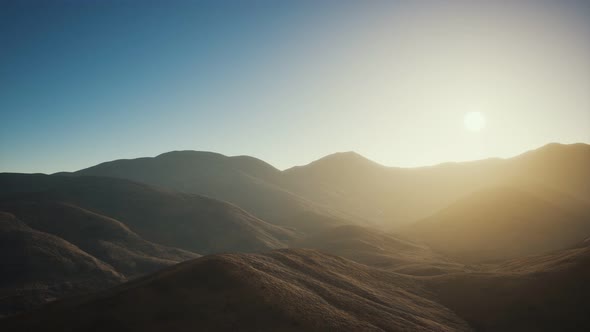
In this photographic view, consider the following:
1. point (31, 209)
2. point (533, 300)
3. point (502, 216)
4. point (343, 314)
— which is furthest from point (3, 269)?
point (502, 216)

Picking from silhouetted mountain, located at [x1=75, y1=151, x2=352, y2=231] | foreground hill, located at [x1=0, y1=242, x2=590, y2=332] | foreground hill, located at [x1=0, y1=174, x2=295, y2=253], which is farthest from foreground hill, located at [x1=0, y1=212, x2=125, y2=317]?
silhouetted mountain, located at [x1=75, y1=151, x2=352, y2=231]

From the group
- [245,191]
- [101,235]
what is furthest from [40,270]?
[245,191]

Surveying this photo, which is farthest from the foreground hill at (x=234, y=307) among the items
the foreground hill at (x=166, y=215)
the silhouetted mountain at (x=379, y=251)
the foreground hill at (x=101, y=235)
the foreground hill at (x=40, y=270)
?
the foreground hill at (x=166, y=215)

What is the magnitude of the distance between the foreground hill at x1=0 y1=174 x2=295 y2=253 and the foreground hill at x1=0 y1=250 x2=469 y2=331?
58490 millimetres

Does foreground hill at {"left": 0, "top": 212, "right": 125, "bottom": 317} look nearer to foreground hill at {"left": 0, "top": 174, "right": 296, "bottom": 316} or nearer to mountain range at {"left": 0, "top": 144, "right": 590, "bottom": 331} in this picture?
foreground hill at {"left": 0, "top": 174, "right": 296, "bottom": 316}

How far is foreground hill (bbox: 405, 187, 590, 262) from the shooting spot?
257 feet

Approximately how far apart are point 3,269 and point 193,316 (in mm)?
55093

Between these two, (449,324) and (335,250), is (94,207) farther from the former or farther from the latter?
(449,324)

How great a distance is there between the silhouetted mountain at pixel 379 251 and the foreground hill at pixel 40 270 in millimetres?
46799

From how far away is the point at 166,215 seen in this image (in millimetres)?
102500

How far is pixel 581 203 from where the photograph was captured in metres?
110

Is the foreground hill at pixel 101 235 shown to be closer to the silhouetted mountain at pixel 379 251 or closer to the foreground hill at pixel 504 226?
the silhouetted mountain at pixel 379 251

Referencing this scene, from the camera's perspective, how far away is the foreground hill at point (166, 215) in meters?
89.7

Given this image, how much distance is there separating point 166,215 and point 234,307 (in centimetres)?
8826
